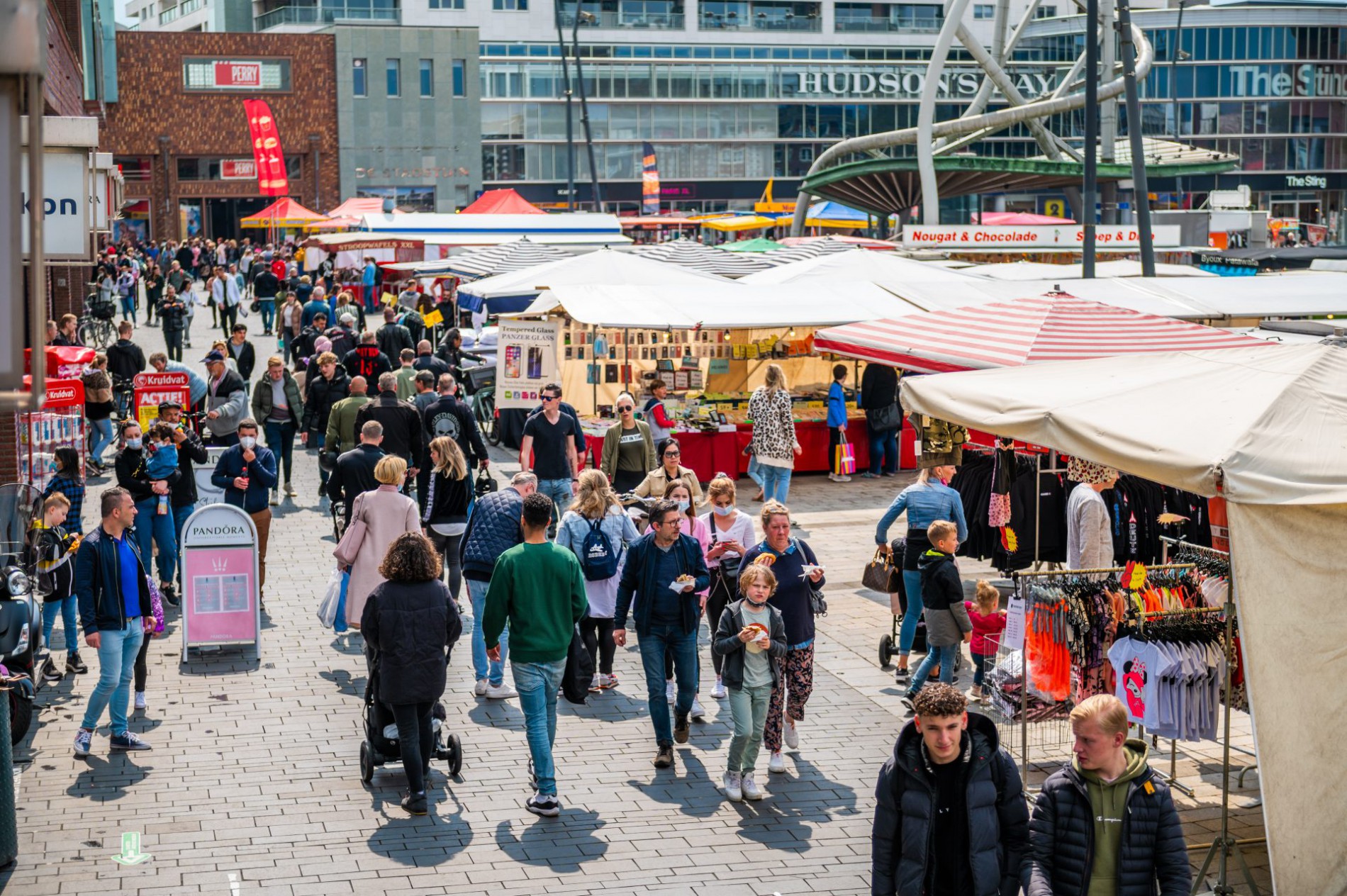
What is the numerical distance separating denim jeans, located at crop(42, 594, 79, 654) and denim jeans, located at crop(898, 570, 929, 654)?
20.1 ft

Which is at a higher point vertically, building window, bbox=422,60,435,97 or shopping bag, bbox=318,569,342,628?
building window, bbox=422,60,435,97

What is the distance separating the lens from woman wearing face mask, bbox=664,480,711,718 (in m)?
10.3

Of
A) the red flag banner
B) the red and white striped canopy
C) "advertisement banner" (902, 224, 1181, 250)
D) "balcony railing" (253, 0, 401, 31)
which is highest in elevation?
"balcony railing" (253, 0, 401, 31)

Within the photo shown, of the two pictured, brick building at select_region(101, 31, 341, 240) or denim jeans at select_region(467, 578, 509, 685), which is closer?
denim jeans at select_region(467, 578, 509, 685)

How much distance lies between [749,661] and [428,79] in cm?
7308

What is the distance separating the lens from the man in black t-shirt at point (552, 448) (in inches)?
578

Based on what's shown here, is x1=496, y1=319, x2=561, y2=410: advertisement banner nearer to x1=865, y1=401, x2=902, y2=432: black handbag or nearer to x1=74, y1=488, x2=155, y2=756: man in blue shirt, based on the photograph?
x1=865, y1=401, x2=902, y2=432: black handbag

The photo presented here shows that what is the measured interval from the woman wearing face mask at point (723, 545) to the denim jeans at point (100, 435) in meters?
11.1

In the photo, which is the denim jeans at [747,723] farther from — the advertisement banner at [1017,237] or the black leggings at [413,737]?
the advertisement banner at [1017,237]

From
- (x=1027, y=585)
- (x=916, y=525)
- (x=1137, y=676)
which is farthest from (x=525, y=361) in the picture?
(x=1137, y=676)

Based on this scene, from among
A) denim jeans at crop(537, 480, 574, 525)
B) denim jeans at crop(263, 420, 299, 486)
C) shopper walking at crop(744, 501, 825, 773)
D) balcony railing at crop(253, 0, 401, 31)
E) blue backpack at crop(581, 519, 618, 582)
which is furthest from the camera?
balcony railing at crop(253, 0, 401, 31)

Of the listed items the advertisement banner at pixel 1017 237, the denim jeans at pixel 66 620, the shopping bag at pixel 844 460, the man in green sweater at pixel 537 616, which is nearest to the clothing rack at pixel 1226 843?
the man in green sweater at pixel 537 616

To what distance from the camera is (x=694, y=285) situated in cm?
2184

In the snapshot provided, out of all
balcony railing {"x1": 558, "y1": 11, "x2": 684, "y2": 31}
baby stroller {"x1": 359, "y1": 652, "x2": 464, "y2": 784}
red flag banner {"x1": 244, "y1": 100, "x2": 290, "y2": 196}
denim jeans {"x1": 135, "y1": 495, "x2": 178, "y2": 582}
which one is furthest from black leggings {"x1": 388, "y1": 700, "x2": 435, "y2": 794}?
balcony railing {"x1": 558, "y1": 11, "x2": 684, "y2": 31}
